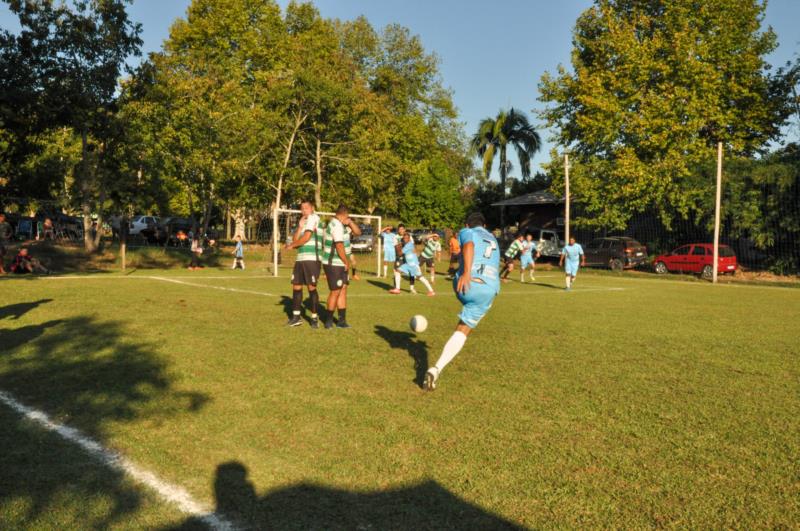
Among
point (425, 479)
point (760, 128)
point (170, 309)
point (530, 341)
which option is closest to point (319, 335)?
point (530, 341)

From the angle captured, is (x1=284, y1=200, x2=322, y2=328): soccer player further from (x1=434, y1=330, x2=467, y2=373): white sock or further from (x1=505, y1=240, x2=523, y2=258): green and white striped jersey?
(x1=505, y1=240, x2=523, y2=258): green and white striped jersey

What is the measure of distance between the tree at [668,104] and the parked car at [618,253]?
97 centimetres

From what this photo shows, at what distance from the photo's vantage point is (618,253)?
32156mm

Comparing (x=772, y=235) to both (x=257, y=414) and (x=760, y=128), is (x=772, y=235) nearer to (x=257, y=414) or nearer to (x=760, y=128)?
(x=760, y=128)

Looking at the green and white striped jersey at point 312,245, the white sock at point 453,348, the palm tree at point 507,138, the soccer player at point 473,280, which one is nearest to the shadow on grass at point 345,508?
the white sock at point 453,348

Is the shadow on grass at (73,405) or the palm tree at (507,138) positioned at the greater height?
the palm tree at (507,138)

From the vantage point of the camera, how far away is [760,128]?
33219mm

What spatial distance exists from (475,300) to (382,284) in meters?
15.1

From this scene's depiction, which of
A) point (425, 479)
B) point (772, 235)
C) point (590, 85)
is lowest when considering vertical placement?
point (425, 479)

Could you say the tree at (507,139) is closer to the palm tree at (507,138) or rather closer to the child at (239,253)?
the palm tree at (507,138)

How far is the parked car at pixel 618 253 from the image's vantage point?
3206 centimetres

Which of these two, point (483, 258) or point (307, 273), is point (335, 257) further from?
point (483, 258)

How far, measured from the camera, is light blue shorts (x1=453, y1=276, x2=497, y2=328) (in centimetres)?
655

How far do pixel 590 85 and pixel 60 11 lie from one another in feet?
82.2
